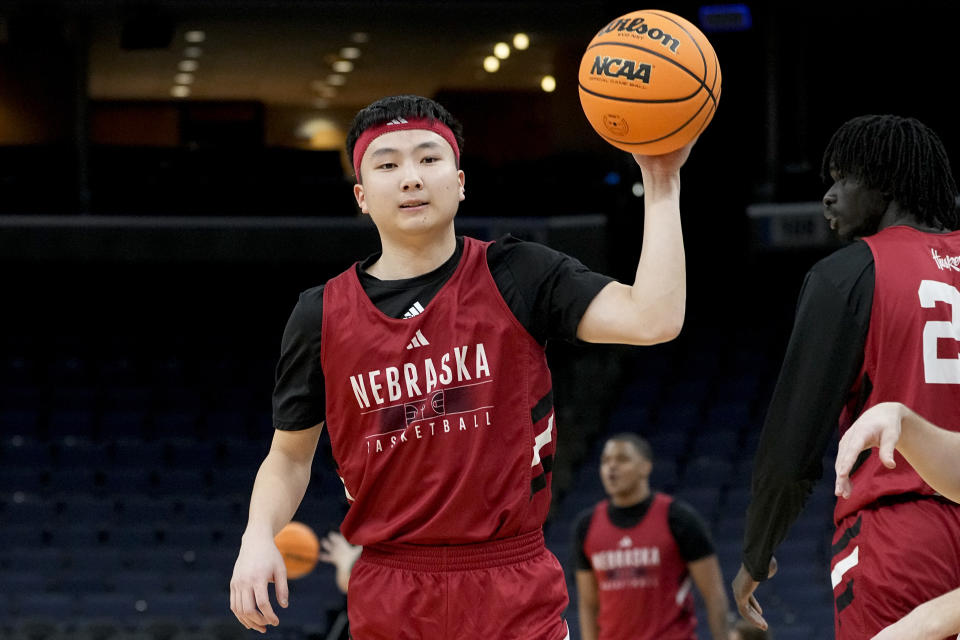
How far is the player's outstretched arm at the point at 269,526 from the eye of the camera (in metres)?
2.54

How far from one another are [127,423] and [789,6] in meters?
8.62

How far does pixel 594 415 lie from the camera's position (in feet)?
48.7

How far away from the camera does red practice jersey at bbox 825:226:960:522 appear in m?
2.95

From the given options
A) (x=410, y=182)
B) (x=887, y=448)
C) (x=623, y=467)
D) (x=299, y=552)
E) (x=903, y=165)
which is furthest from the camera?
(x=299, y=552)

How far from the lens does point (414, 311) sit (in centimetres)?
277

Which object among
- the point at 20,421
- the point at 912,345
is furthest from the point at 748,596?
the point at 20,421

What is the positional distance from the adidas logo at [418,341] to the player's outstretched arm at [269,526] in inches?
12.5

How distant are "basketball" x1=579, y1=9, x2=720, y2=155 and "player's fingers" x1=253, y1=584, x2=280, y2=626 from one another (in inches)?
44.9

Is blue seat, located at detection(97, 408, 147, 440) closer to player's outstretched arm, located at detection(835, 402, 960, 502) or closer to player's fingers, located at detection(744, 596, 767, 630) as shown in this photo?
player's fingers, located at detection(744, 596, 767, 630)

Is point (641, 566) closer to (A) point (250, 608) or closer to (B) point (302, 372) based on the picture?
(B) point (302, 372)

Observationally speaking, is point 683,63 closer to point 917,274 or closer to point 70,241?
point 917,274

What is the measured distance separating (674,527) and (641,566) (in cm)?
24

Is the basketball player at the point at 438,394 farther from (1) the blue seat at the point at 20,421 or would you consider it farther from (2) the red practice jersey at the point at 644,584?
(1) the blue seat at the point at 20,421

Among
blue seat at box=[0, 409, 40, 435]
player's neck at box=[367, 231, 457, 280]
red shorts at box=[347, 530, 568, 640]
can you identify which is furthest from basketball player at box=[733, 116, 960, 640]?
blue seat at box=[0, 409, 40, 435]
